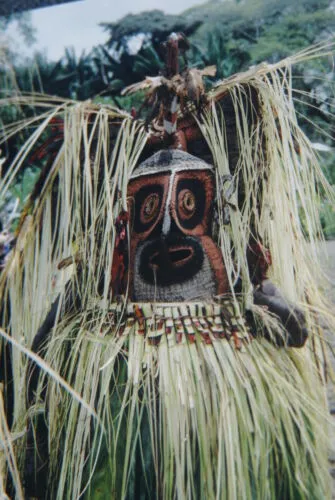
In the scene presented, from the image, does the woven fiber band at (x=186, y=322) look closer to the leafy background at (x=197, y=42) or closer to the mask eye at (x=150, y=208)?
the mask eye at (x=150, y=208)

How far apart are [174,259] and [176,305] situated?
93 millimetres

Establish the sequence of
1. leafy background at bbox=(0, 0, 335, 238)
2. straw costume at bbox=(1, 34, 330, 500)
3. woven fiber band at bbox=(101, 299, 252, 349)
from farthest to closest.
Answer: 1. leafy background at bbox=(0, 0, 335, 238)
2. woven fiber band at bbox=(101, 299, 252, 349)
3. straw costume at bbox=(1, 34, 330, 500)

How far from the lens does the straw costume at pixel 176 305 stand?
2.78ft

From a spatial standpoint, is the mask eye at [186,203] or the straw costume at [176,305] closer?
the straw costume at [176,305]

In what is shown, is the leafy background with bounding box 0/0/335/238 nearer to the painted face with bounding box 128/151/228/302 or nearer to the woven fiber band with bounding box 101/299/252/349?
the painted face with bounding box 128/151/228/302

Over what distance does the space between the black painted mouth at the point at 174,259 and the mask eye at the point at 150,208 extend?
5 cm

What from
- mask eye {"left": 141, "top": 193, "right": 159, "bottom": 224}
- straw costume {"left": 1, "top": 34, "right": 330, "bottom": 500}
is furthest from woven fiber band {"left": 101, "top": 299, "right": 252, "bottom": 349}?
mask eye {"left": 141, "top": 193, "right": 159, "bottom": 224}

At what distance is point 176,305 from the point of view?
992mm

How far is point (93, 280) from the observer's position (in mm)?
1067

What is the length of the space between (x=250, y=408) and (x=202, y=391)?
88 millimetres

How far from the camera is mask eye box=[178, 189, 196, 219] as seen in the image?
1024 mm

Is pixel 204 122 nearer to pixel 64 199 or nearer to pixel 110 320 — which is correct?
pixel 64 199

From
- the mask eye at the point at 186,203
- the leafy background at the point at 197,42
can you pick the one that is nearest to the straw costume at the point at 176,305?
the mask eye at the point at 186,203

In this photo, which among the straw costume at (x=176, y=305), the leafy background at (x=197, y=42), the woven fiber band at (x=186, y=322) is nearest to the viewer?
the straw costume at (x=176, y=305)
